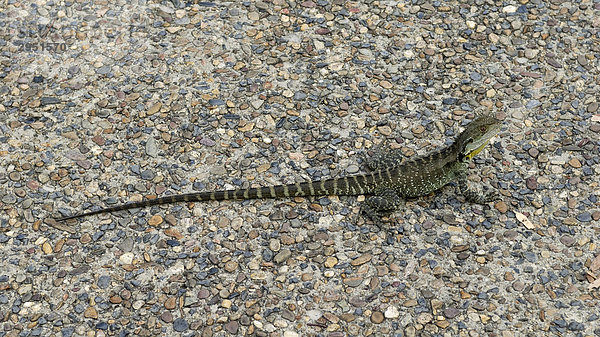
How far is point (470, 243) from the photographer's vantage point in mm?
7215

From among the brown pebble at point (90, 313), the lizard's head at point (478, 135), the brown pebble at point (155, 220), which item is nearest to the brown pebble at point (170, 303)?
the brown pebble at point (90, 313)

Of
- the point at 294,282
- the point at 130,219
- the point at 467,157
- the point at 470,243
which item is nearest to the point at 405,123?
the point at 467,157

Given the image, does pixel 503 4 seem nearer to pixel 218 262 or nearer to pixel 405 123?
pixel 405 123

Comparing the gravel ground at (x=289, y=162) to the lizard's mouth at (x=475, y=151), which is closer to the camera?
the gravel ground at (x=289, y=162)

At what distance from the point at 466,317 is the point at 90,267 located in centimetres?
368

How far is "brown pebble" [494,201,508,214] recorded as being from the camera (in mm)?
7520

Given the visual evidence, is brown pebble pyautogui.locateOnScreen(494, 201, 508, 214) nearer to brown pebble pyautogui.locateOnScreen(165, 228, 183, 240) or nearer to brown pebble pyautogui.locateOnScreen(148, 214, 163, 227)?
brown pebble pyautogui.locateOnScreen(165, 228, 183, 240)

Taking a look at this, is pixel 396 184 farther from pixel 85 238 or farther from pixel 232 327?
pixel 85 238

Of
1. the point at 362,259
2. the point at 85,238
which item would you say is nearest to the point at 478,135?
the point at 362,259

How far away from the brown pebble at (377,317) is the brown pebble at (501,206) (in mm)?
1853

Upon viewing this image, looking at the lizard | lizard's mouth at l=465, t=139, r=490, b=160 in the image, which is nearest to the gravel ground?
the lizard

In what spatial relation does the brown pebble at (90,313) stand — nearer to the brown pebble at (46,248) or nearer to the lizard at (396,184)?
the brown pebble at (46,248)

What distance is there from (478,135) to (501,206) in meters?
0.79

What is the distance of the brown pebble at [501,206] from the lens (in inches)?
296
